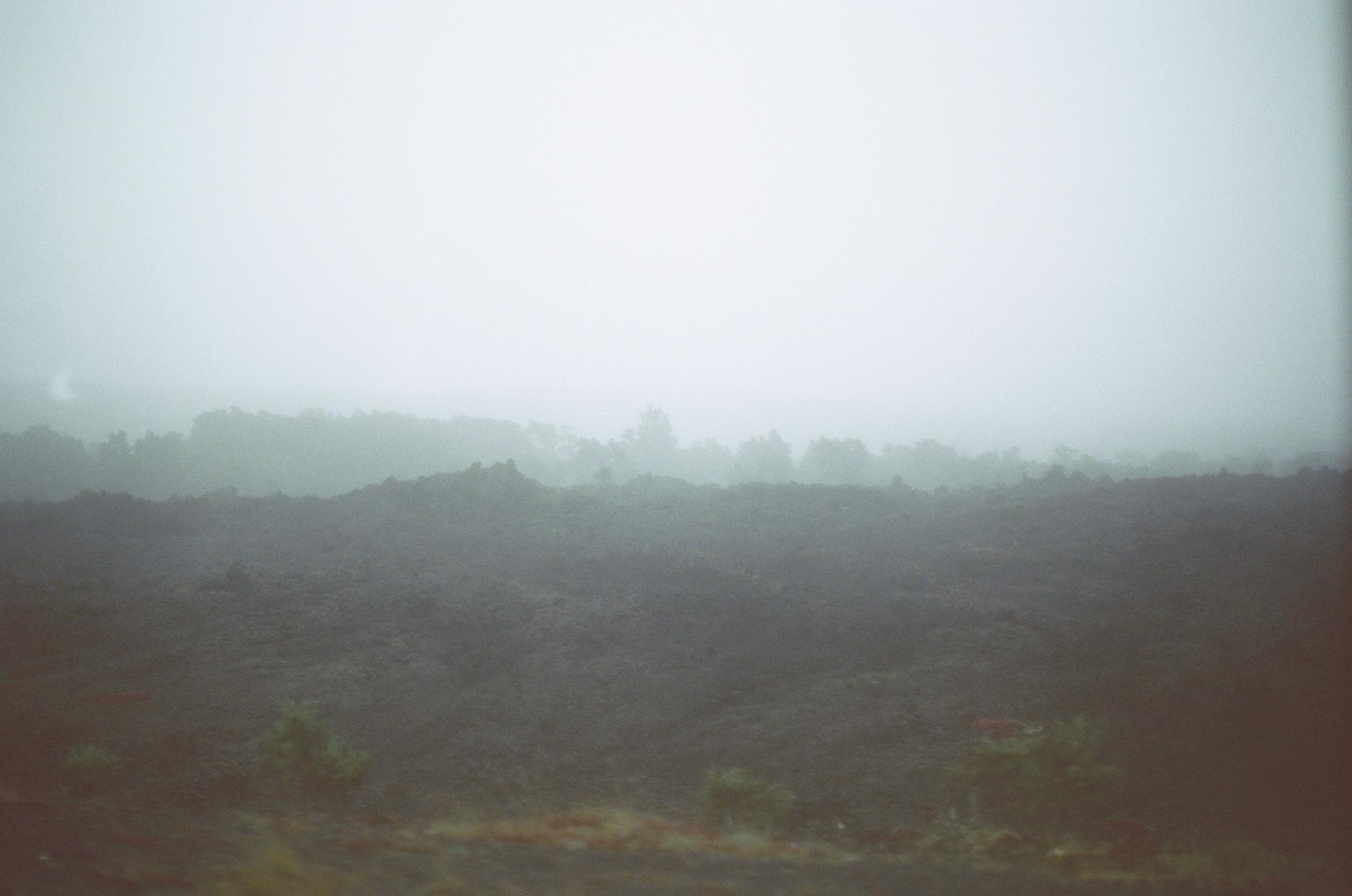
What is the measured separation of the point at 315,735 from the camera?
1045cm

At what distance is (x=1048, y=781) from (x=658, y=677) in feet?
30.8

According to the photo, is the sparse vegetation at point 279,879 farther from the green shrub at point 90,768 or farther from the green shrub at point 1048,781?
the green shrub at point 1048,781

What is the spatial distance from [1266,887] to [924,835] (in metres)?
3.72

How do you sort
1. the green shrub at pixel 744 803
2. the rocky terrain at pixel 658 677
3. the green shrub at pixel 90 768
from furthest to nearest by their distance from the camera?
the green shrub at pixel 90 768
the green shrub at pixel 744 803
the rocky terrain at pixel 658 677

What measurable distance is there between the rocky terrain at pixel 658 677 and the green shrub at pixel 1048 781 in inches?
14.7

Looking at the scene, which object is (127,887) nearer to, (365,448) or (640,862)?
(640,862)

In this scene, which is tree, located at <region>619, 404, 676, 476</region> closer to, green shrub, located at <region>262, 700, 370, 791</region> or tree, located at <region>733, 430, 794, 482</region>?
tree, located at <region>733, 430, 794, 482</region>

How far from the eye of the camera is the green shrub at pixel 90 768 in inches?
398

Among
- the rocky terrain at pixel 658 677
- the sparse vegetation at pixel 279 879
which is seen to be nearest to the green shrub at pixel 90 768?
the rocky terrain at pixel 658 677

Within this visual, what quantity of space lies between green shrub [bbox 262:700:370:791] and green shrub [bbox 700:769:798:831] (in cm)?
518

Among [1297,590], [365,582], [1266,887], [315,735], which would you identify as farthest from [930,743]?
[365,582]

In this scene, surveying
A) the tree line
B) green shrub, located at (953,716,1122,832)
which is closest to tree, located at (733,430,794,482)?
the tree line

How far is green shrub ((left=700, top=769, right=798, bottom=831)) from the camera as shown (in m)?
9.96

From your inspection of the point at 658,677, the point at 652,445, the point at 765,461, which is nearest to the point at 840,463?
the point at 765,461
